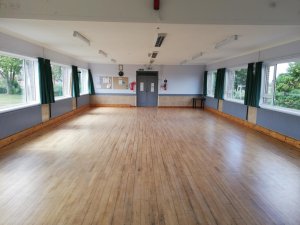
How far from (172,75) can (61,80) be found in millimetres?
6440

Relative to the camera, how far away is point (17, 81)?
19.0 ft

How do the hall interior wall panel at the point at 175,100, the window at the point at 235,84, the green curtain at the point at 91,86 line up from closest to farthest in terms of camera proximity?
the window at the point at 235,84 < the green curtain at the point at 91,86 < the hall interior wall panel at the point at 175,100

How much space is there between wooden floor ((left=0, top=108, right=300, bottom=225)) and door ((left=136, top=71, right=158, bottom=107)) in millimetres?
7524

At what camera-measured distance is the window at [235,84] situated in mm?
8227

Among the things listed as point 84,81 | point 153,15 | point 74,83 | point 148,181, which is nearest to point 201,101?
point 84,81

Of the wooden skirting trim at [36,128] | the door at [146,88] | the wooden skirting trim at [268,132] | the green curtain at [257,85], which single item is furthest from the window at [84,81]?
the green curtain at [257,85]

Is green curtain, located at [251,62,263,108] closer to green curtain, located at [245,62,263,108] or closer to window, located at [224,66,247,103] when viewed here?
green curtain, located at [245,62,263,108]

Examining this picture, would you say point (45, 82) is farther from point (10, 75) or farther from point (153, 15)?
point (153, 15)

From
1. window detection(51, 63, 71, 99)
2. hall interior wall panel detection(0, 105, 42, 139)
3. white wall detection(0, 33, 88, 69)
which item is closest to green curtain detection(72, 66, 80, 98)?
window detection(51, 63, 71, 99)

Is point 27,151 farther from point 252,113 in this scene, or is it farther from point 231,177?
point 252,113

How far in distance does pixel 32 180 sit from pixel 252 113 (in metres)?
6.65

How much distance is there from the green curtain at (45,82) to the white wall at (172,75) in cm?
572

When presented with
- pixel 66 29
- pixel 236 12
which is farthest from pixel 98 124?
pixel 236 12

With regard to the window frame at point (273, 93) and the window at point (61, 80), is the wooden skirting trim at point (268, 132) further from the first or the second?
the window at point (61, 80)
